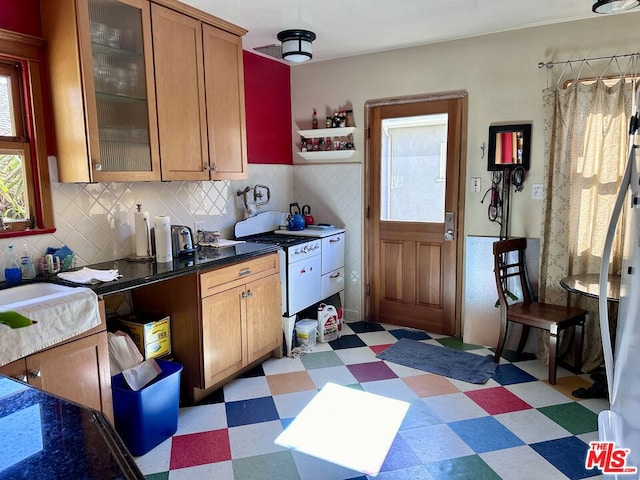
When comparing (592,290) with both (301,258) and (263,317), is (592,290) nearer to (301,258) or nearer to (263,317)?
(301,258)

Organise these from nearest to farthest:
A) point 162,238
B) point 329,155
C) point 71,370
→ point 71,370
point 162,238
point 329,155

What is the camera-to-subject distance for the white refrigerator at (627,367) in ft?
3.97

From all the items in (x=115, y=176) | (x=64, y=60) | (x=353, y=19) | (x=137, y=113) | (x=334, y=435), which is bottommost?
(x=334, y=435)

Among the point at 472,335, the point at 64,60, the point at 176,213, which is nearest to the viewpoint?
the point at 64,60

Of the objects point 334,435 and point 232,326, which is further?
point 232,326

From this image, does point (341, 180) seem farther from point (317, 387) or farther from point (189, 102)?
point (317, 387)

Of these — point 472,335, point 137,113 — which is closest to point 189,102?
point 137,113

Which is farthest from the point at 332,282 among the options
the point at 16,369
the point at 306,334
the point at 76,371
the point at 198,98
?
the point at 16,369

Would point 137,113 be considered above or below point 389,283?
above

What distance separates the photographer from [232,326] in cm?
276

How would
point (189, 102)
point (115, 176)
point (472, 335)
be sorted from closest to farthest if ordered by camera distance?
point (115, 176) → point (189, 102) → point (472, 335)

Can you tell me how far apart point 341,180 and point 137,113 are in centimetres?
196

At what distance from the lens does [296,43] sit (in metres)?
3.15

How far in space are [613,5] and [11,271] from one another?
3.39 meters
